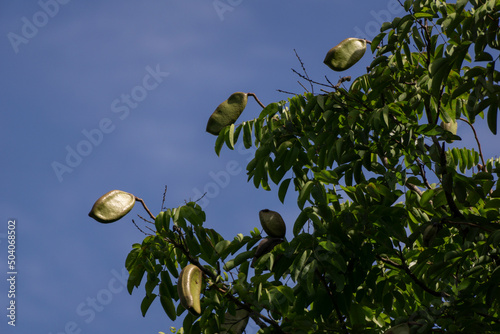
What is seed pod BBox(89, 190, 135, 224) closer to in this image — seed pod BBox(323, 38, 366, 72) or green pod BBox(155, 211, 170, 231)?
green pod BBox(155, 211, 170, 231)

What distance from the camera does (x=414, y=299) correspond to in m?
3.71

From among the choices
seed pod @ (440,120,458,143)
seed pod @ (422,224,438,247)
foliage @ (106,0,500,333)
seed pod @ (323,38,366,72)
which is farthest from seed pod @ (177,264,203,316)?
seed pod @ (440,120,458,143)

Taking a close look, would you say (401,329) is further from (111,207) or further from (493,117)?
(111,207)

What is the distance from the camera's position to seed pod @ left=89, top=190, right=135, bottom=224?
347 cm

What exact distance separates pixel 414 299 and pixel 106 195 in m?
1.94

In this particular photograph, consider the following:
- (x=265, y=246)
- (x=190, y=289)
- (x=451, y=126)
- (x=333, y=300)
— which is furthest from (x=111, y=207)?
(x=451, y=126)

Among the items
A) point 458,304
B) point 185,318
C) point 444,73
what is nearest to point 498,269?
point 458,304

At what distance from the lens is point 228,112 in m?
3.93

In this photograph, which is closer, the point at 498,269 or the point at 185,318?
the point at 498,269

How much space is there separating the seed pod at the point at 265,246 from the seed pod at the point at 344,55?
112cm

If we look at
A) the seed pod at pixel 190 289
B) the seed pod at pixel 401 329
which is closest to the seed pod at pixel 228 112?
the seed pod at pixel 190 289

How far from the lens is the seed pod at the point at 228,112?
393 centimetres

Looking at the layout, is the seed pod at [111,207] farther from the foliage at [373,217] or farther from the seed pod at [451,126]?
the seed pod at [451,126]

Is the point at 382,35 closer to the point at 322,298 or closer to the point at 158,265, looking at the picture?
the point at 322,298
